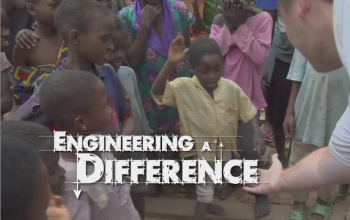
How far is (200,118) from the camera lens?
2.57 meters

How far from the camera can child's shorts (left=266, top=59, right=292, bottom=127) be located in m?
3.17

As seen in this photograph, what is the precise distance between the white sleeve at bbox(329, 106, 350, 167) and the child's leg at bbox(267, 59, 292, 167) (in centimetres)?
173

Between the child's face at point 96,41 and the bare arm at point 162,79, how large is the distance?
1.43 ft

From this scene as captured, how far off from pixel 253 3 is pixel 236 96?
3.09 ft

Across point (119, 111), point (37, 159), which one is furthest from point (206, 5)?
point (37, 159)

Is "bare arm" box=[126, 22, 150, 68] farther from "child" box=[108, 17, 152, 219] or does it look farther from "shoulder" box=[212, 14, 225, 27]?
"shoulder" box=[212, 14, 225, 27]

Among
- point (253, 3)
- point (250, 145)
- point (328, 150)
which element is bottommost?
point (250, 145)

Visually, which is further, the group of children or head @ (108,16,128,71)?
head @ (108,16,128,71)

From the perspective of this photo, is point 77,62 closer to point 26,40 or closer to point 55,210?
point 26,40

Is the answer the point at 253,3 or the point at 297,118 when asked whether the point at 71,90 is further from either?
the point at 253,3

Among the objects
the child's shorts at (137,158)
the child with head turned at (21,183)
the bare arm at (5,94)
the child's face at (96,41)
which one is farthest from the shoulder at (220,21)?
the child with head turned at (21,183)

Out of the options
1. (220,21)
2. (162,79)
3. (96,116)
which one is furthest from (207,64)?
(96,116)

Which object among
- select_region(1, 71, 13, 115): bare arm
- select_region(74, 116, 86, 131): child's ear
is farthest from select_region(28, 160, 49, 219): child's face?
select_region(1, 71, 13, 115): bare arm

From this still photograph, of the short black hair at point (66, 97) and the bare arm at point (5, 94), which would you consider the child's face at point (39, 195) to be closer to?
the short black hair at point (66, 97)
